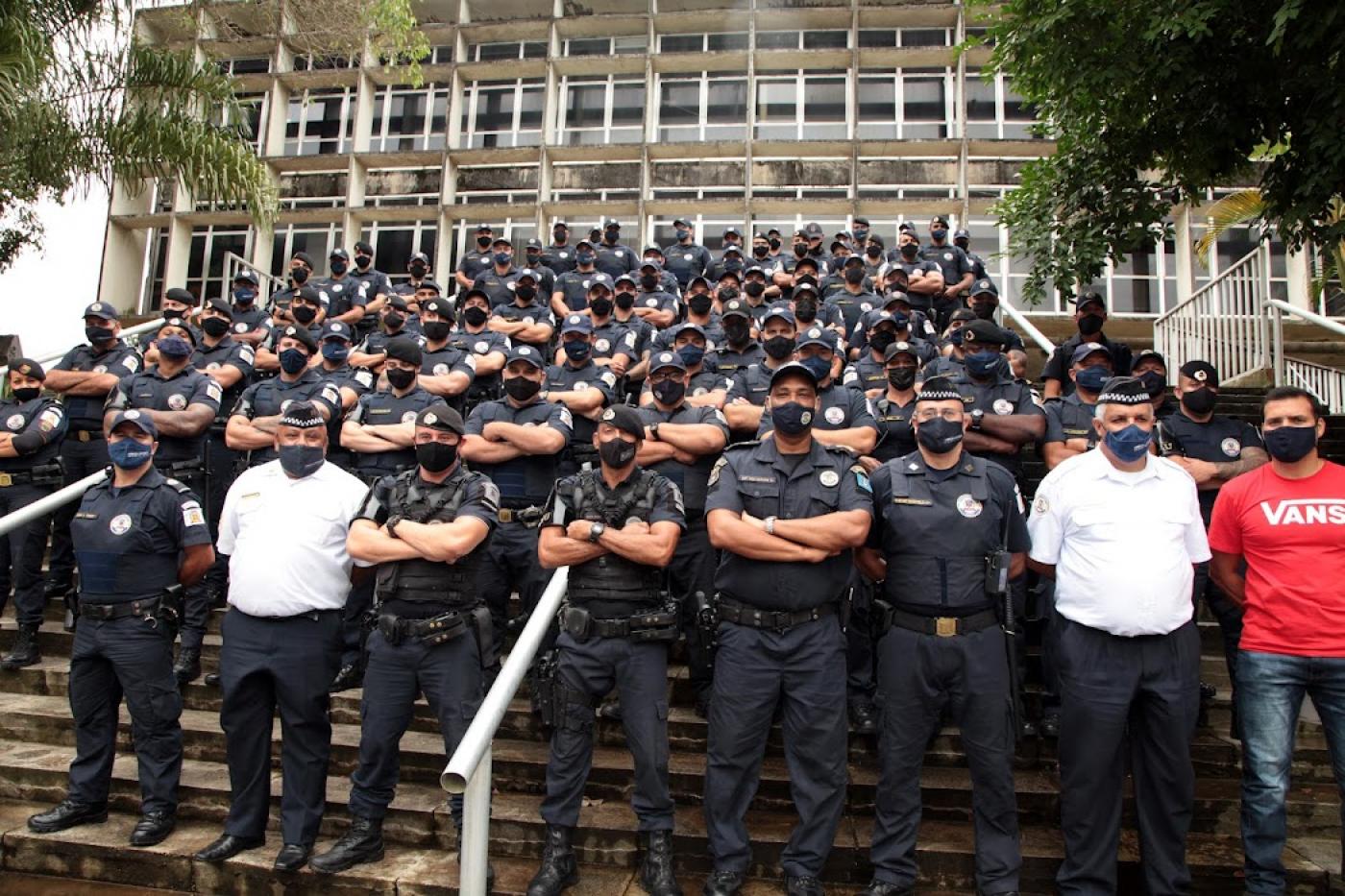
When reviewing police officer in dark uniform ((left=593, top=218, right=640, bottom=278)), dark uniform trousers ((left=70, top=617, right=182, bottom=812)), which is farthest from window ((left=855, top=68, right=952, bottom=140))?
dark uniform trousers ((left=70, top=617, right=182, bottom=812))

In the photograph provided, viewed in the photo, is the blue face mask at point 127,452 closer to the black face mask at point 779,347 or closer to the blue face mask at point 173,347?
the blue face mask at point 173,347

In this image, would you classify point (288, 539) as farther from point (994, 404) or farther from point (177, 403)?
point (994, 404)

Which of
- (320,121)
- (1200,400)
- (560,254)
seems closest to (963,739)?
(1200,400)

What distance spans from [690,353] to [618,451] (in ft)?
7.94

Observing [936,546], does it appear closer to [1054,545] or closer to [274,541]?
[1054,545]

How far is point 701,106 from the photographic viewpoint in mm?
21953

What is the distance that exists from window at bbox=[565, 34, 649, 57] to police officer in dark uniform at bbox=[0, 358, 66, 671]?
18908 millimetres

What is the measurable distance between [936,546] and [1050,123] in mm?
5773

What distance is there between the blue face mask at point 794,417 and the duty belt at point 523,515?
4.72 feet

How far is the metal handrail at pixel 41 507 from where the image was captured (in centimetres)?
528

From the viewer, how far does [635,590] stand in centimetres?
414

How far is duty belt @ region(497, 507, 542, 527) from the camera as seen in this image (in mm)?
4938

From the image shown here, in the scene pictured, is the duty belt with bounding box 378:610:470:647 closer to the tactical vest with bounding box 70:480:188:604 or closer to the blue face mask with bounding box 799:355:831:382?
the tactical vest with bounding box 70:480:188:604

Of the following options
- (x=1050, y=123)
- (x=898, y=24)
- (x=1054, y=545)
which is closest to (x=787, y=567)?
(x=1054, y=545)
